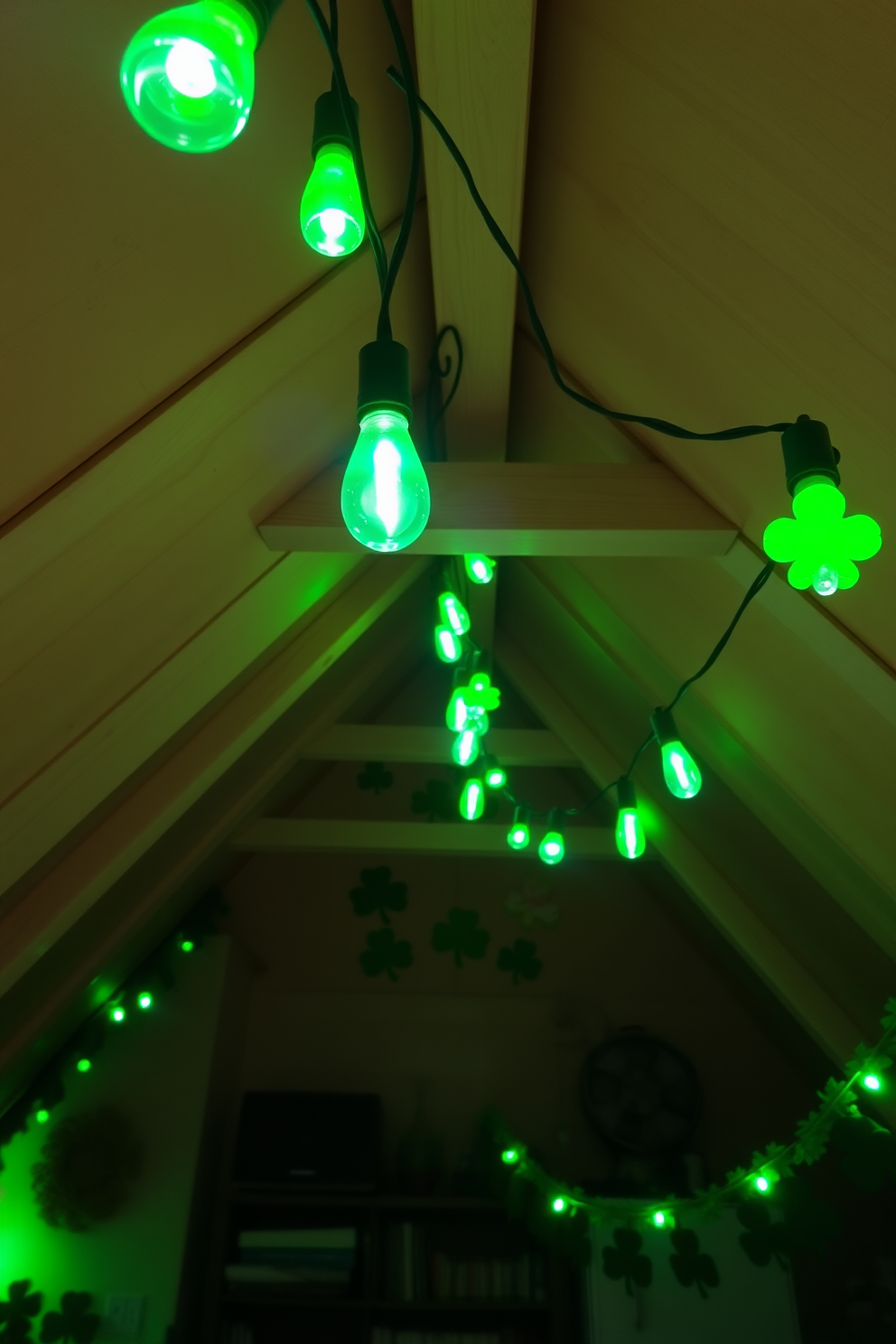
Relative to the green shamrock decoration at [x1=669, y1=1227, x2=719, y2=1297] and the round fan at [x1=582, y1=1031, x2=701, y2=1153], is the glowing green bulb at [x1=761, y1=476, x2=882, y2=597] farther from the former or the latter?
the round fan at [x1=582, y1=1031, x2=701, y2=1153]

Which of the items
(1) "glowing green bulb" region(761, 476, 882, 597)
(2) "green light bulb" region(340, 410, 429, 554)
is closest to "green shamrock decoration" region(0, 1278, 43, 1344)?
(2) "green light bulb" region(340, 410, 429, 554)

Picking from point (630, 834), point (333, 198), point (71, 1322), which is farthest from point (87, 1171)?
point (333, 198)

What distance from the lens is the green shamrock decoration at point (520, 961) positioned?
3.83 metres

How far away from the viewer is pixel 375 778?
4.20 meters

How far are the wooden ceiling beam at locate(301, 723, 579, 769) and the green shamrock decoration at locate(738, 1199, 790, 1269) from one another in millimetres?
1658

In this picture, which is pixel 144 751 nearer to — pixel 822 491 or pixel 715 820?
pixel 822 491

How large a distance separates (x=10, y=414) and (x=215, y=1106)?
3312 mm

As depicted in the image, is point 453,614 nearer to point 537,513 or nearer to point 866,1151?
point 537,513

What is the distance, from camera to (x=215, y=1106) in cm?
337

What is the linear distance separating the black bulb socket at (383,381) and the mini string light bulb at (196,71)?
0.20 meters

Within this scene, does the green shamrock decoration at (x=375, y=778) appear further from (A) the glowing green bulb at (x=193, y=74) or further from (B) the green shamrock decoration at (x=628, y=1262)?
(A) the glowing green bulb at (x=193, y=74)

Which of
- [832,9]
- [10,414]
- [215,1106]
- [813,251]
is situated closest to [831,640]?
[813,251]

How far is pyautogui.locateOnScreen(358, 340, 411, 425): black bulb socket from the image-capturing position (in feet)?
2.15

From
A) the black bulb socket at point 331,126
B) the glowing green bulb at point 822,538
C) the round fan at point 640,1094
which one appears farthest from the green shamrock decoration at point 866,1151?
the black bulb socket at point 331,126
